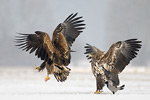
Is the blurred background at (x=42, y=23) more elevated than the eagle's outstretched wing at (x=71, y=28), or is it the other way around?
the eagle's outstretched wing at (x=71, y=28)

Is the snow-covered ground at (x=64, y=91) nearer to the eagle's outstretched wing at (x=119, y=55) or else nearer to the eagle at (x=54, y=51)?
the eagle at (x=54, y=51)

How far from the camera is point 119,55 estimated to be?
13.3 meters

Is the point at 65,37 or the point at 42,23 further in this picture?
the point at 42,23

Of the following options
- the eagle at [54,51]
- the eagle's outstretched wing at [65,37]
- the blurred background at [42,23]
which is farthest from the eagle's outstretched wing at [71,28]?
the blurred background at [42,23]

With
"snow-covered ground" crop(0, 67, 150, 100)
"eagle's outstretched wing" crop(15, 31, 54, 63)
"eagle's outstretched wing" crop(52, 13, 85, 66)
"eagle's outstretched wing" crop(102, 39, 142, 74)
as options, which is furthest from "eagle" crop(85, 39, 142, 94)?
"eagle's outstretched wing" crop(15, 31, 54, 63)

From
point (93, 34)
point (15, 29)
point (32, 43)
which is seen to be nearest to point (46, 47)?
point (32, 43)

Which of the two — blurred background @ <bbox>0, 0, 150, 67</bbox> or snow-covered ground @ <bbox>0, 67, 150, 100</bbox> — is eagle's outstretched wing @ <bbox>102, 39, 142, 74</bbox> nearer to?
snow-covered ground @ <bbox>0, 67, 150, 100</bbox>

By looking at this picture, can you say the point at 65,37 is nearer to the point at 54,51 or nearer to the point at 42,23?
the point at 54,51

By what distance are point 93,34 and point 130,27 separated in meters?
82.2

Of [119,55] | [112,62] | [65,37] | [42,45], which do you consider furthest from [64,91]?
[119,55]

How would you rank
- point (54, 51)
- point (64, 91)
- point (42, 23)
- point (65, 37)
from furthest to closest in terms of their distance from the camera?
point (42, 23) < point (64, 91) < point (65, 37) < point (54, 51)

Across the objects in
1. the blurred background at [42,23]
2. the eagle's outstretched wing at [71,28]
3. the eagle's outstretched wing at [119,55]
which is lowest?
the blurred background at [42,23]

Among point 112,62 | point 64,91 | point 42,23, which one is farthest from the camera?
point 42,23

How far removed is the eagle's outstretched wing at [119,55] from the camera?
13164 mm
